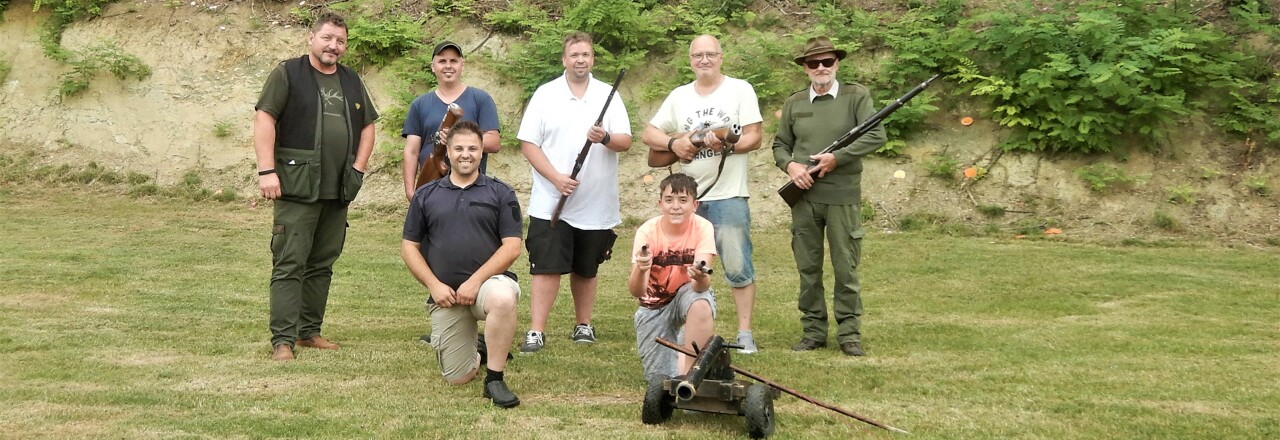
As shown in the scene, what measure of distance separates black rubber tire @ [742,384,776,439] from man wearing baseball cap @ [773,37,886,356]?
2093 millimetres

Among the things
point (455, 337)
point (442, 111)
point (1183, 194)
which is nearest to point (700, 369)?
point (455, 337)

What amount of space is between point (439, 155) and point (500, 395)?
6.64ft

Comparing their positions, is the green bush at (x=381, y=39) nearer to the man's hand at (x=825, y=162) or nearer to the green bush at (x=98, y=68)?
the green bush at (x=98, y=68)

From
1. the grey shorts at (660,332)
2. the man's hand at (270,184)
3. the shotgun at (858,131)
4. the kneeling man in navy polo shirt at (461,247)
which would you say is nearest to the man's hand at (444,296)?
the kneeling man in navy polo shirt at (461,247)

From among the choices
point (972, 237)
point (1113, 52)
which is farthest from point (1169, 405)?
point (1113, 52)

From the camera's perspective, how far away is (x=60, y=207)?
45.4ft

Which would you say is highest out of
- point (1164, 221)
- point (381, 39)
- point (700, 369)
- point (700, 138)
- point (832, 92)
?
point (381, 39)

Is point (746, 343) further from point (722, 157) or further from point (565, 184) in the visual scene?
point (565, 184)

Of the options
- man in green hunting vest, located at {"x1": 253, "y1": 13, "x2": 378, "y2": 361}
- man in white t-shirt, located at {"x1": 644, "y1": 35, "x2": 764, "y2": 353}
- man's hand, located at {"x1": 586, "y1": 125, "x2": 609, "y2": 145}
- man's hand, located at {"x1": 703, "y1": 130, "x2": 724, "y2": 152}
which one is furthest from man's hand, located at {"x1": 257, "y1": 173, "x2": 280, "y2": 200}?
man's hand, located at {"x1": 703, "y1": 130, "x2": 724, "y2": 152}

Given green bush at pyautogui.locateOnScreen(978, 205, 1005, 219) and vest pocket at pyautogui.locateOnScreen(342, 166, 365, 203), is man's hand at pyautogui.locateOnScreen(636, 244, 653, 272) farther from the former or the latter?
green bush at pyautogui.locateOnScreen(978, 205, 1005, 219)

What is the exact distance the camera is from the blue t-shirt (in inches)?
268

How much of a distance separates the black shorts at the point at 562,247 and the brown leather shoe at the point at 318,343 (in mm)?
1208

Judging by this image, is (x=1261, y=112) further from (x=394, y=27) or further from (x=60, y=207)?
(x=60, y=207)

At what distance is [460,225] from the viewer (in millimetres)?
5426
